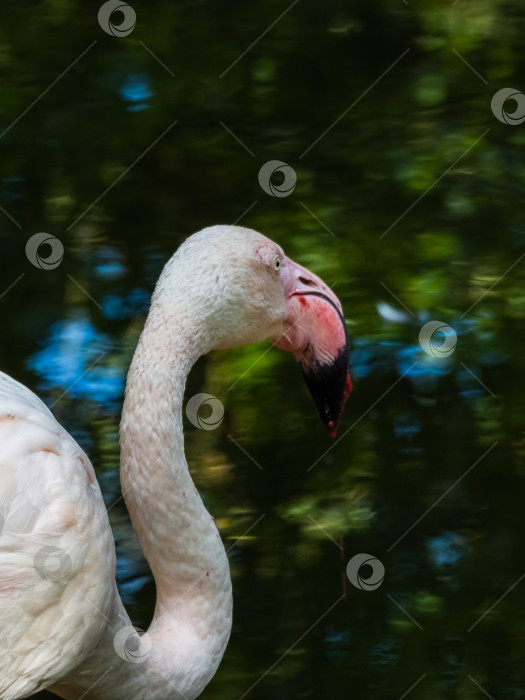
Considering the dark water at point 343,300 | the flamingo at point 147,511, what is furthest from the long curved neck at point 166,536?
the dark water at point 343,300

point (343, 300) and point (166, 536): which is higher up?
point (343, 300)

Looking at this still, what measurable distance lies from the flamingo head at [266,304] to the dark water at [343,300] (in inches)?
31.7

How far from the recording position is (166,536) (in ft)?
6.07

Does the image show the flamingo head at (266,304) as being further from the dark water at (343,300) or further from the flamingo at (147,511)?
the dark water at (343,300)

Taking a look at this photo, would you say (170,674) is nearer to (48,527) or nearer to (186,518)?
(186,518)

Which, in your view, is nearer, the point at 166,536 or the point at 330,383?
the point at 166,536

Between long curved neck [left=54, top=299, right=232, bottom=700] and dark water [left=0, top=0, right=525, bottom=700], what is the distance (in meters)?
1.09

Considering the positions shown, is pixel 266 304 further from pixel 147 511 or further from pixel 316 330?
pixel 147 511

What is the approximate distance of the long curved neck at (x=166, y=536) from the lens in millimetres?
1804

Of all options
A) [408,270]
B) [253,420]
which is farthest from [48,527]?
[408,270]

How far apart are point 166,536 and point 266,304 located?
518 millimetres

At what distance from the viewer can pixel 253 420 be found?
2963 millimetres

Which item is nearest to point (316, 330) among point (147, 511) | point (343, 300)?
point (147, 511)

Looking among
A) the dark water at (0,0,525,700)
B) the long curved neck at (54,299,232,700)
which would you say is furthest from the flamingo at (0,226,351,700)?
the dark water at (0,0,525,700)
